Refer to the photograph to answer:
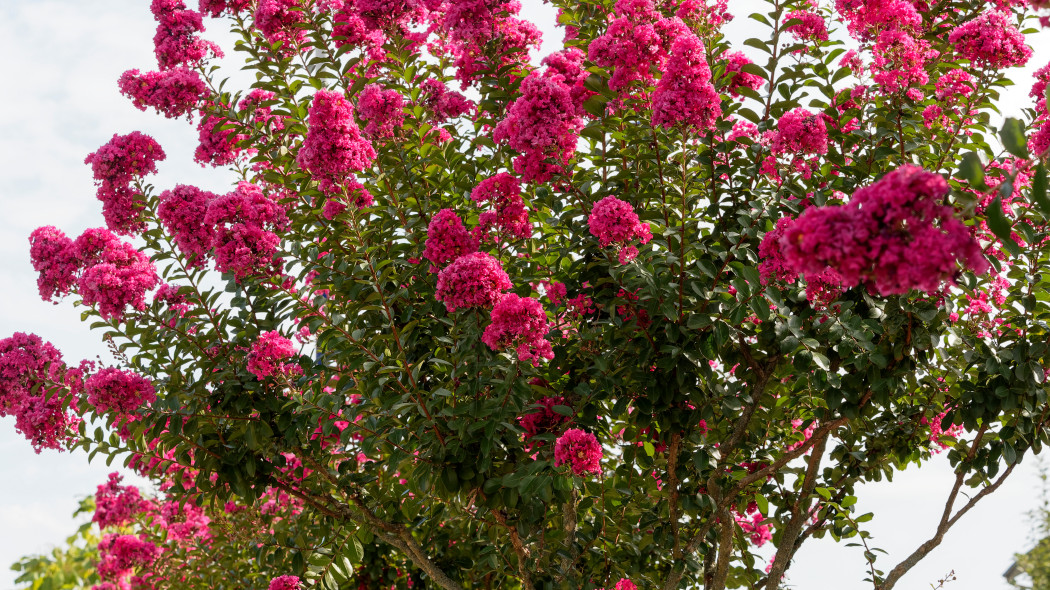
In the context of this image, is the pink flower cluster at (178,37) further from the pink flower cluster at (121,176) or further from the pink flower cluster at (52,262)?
the pink flower cluster at (52,262)

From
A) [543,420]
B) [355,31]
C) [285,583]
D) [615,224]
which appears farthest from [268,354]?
[355,31]

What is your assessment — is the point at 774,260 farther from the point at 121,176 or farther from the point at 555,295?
the point at 121,176

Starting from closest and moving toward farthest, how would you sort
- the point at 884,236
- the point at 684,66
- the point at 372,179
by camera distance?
1. the point at 884,236
2. the point at 684,66
3. the point at 372,179

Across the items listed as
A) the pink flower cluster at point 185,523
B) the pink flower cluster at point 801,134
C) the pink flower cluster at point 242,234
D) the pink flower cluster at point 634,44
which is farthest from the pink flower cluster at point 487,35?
the pink flower cluster at point 185,523

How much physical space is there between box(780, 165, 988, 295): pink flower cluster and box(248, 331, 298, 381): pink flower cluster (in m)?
3.11

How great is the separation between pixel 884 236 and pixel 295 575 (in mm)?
4456

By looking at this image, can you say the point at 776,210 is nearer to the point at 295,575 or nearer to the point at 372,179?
the point at 372,179

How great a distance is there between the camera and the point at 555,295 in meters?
4.51

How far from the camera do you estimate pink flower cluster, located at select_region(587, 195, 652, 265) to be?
3766mm

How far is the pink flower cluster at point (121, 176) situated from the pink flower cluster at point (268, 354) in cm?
145

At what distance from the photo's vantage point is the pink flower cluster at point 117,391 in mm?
4477

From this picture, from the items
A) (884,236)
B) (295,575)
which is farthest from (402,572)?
(884,236)

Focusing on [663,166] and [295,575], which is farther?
[295,575]

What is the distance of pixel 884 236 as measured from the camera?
6.27 feet
